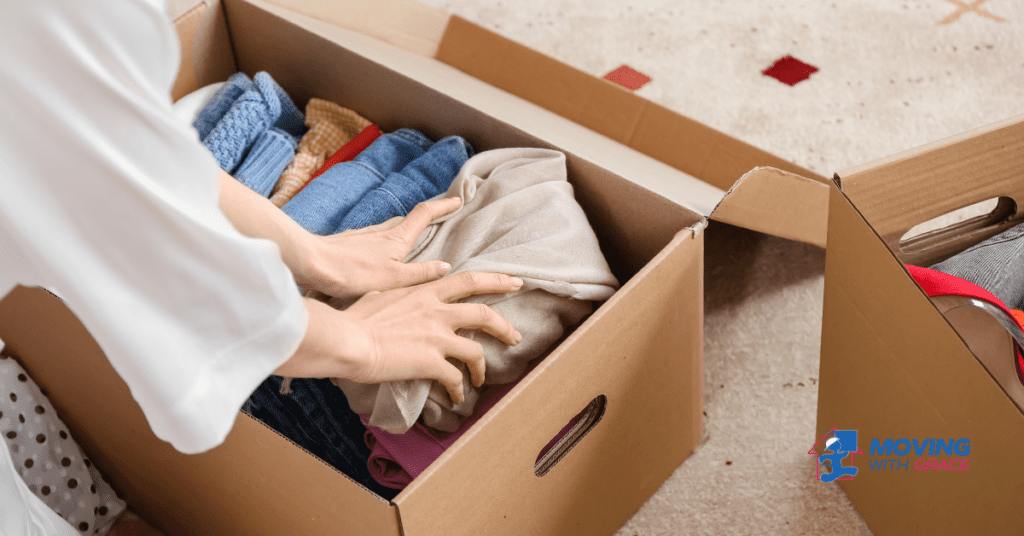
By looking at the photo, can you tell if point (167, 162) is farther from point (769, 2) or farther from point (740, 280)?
point (769, 2)

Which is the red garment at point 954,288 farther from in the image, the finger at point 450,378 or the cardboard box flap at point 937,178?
the finger at point 450,378

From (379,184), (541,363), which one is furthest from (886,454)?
(379,184)

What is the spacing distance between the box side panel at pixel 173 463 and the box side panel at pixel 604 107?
58 centimetres

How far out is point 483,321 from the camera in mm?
644

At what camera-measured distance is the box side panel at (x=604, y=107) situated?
3.10 ft

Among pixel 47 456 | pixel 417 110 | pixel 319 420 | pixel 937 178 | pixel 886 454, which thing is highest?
pixel 937 178

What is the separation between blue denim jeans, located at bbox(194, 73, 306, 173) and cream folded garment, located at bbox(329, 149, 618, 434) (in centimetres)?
28

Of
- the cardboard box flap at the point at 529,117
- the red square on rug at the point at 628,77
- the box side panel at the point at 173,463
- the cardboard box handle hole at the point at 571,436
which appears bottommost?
the box side panel at the point at 173,463

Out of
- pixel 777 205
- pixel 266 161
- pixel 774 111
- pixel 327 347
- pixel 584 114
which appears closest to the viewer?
pixel 327 347

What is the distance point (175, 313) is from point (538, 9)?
126cm

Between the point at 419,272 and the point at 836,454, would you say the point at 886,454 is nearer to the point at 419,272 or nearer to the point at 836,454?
the point at 836,454

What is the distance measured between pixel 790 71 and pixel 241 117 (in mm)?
882

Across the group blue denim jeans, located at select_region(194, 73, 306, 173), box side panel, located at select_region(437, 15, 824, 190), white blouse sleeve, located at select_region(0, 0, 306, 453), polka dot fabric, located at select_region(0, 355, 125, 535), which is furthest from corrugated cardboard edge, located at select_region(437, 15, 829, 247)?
polka dot fabric, located at select_region(0, 355, 125, 535)

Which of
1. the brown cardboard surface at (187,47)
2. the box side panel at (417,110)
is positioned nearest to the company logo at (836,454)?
the box side panel at (417,110)
